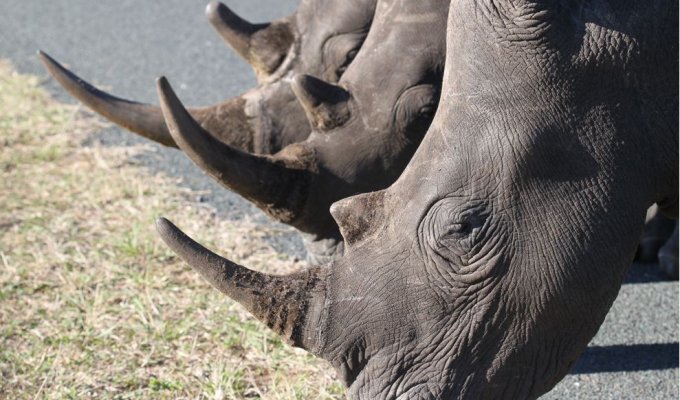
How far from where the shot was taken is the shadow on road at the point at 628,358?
4215 millimetres

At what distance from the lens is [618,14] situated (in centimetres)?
302

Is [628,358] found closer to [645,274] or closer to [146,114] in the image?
[645,274]

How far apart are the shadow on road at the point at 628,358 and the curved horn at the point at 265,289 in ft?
5.44

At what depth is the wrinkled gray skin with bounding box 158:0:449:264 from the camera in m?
3.94

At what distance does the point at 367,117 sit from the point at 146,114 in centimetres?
110

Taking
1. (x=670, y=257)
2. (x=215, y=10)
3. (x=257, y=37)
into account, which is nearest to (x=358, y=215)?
(x=257, y=37)

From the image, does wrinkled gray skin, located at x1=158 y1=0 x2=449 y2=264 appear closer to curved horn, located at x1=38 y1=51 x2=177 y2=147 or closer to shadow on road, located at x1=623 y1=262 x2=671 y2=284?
curved horn, located at x1=38 y1=51 x2=177 y2=147

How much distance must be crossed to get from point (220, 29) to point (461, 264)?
95.6 inches

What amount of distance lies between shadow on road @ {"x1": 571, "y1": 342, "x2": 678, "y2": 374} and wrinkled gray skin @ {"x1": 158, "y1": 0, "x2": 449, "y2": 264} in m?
1.14

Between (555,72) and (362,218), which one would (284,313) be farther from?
(555,72)

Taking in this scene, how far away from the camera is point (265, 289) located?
2.93 metres

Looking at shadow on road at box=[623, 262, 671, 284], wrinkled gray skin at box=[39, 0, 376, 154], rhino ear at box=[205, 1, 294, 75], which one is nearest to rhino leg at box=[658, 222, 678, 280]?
shadow on road at box=[623, 262, 671, 284]

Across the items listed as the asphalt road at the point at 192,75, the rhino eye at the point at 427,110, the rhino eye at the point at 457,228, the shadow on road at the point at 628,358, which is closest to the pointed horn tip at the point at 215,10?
the asphalt road at the point at 192,75

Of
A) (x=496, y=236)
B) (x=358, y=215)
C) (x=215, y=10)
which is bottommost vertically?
(x=496, y=236)
